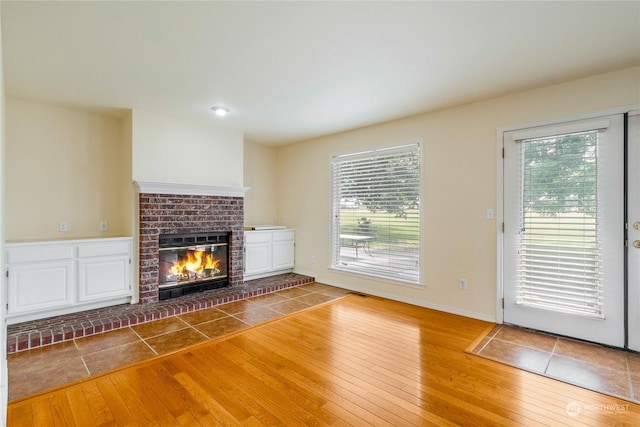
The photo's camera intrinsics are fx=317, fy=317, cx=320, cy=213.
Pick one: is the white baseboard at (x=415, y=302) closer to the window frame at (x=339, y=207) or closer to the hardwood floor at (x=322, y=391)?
the window frame at (x=339, y=207)

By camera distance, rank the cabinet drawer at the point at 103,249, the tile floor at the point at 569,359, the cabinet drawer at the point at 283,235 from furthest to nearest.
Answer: the cabinet drawer at the point at 283,235 < the cabinet drawer at the point at 103,249 < the tile floor at the point at 569,359

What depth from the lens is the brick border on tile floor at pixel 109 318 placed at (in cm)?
290

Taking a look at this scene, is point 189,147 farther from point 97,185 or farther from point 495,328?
point 495,328

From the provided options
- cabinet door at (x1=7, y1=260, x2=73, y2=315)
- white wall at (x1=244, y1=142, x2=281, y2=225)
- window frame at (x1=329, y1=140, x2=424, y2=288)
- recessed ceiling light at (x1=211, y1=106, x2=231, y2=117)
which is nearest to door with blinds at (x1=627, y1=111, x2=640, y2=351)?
window frame at (x1=329, y1=140, x2=424, y2=288)

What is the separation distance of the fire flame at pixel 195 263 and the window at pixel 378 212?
6.18ft

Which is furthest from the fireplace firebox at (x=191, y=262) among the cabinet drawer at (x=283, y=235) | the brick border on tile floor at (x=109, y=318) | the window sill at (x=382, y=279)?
the window sill at (x=382, y=279)

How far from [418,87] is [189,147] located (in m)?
3.11

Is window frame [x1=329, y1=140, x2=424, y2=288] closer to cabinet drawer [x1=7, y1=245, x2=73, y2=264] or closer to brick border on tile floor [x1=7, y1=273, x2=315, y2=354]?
brick border on tile floor [x1=7, y1=273, x2=315, y2=354]

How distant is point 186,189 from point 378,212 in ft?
8.79

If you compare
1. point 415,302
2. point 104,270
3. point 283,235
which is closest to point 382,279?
point 415,302

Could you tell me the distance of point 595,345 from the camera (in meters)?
2.92

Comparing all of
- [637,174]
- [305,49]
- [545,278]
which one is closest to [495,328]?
[545,278]

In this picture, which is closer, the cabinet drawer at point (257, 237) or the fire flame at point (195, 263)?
the fire flame at point (195, 263)

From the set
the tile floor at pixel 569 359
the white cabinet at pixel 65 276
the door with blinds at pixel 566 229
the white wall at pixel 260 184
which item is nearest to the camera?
the tile floor at pixel 569 359
